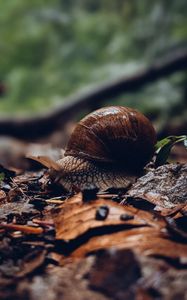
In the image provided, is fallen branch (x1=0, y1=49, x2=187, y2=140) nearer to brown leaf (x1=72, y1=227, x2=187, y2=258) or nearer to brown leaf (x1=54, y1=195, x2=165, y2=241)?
brown leaf (x1=54, y1=195, x2=165, y2=241)

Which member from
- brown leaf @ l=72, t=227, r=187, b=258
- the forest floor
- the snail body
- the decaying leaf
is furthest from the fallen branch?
brown leaf @ l=72, t=227, r=187, b=258

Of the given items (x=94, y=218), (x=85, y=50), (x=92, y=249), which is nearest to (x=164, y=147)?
(x=94, y=218)

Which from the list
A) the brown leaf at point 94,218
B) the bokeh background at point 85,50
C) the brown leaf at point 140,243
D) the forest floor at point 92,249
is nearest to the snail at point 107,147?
the forest floor at point 92,249

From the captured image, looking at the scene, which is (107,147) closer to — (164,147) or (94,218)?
(164,147)

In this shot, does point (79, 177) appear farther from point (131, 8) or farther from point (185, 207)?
point (131, 8)

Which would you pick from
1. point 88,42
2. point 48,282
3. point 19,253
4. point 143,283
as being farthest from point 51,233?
point 88,42

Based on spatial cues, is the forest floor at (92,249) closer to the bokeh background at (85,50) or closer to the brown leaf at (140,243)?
the brown leaf at (140,243)
